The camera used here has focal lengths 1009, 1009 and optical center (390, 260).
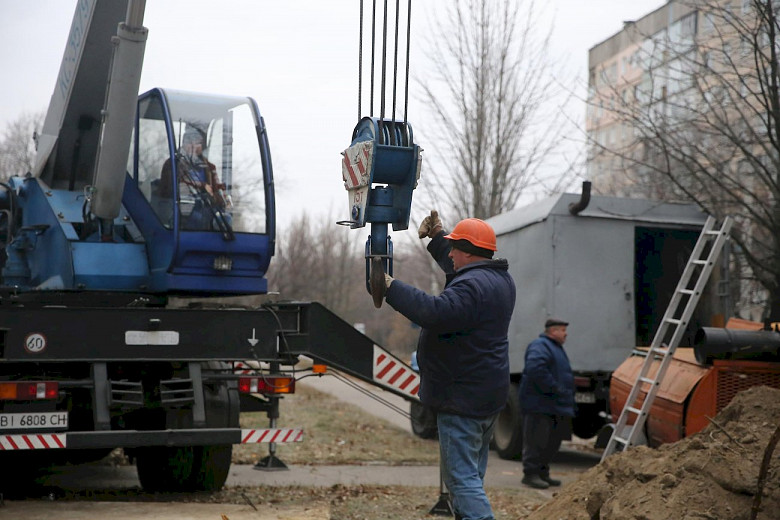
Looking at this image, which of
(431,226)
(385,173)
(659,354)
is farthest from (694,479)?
(659,354)

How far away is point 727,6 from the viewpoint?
1292cm

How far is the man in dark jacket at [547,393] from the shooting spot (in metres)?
10.8

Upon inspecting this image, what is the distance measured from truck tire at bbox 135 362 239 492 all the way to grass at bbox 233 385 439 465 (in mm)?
2167

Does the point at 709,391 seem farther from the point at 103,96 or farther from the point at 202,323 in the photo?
the point at 103,96

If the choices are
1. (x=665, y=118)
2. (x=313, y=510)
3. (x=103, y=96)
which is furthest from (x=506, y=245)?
(x=313, y=510)

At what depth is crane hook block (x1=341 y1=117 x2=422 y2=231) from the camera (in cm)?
573

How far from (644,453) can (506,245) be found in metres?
7.32

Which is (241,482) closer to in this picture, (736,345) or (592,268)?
(736,345)

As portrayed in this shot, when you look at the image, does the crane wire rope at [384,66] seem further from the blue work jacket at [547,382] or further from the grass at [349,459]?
the blue work jacket at [547,382]

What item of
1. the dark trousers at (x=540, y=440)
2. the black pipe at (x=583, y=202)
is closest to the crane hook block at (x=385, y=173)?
the dark trousers at (x=540, y=440)

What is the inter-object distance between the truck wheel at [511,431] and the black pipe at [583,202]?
7.78 ft

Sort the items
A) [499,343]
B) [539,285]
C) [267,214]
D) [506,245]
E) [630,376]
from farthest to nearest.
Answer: [506,245] < [539,285] < [630,376] < [267,214] < [499,343]

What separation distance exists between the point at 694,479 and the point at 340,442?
26.5ft

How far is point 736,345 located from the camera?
30.6 feet
